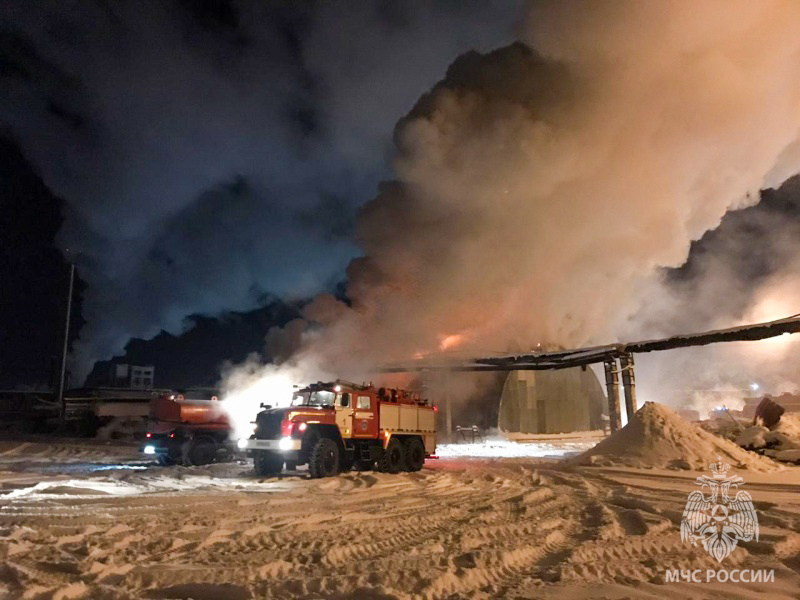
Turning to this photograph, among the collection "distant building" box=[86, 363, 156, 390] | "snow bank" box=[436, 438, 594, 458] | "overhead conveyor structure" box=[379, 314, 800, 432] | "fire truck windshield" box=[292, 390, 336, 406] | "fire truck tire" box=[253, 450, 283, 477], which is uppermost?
"distant building" box=[86, 363, 156, 390]

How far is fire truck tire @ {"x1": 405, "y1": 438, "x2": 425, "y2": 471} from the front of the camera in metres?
16.1

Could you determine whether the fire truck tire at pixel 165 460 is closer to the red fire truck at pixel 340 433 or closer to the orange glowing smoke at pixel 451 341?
the red fire truck at pixel 340 433

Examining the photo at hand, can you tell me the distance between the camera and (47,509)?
332 inches

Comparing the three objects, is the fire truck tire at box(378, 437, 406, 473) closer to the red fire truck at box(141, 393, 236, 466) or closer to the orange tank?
the red fire truck at box(141, 393, 236, 466)

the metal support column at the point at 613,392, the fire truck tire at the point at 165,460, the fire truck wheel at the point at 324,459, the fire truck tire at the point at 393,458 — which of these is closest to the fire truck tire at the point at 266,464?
the fire truck wheel at the point at 324,459

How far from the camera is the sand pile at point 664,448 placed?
45.8 feet

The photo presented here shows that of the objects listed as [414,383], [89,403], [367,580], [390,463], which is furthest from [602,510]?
[89,403]

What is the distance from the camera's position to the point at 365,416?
15.0 m

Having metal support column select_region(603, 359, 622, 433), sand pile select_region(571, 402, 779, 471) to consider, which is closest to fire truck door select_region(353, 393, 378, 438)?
sand pile select_region(571, 402, 779, 471)

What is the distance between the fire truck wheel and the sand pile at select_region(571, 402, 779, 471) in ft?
24.3

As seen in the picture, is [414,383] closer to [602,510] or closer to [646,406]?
[646,406]

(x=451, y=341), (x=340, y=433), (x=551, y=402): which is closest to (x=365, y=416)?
(x=340, y=433)

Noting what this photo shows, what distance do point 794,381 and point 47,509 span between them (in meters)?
66.0

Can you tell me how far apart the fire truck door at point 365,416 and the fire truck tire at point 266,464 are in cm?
221
